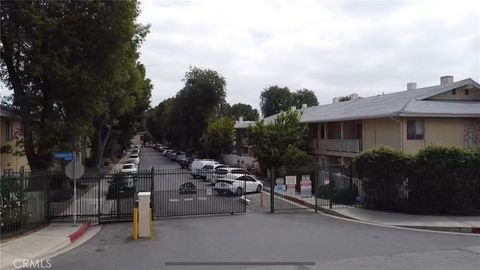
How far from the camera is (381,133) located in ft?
108

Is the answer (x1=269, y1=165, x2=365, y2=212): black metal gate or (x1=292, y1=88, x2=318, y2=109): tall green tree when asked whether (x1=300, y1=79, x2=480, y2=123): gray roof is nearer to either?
(x1=269, y1=165, x2=365, y2=212): black metal gate

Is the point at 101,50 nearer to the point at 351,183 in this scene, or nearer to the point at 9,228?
the point at 9,228

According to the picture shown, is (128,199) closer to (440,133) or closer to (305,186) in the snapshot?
(305,186)

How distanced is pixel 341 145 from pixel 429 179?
A: 56.2 feet

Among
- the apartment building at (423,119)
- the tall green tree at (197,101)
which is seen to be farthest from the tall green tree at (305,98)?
the apartment building at (423,119)

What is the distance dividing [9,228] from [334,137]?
98.9 ft

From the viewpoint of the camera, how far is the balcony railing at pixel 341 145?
117ft

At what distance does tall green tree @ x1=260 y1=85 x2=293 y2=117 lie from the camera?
109312mm

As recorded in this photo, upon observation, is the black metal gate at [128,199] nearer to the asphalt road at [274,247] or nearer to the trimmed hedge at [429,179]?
the asphalt road at [274,247]

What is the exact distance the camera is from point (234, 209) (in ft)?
75.8

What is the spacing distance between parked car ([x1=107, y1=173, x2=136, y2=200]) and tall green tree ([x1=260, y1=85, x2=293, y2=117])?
89056 mm

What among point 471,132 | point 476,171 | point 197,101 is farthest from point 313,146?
point 197,101

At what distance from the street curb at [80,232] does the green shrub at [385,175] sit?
1170 cm

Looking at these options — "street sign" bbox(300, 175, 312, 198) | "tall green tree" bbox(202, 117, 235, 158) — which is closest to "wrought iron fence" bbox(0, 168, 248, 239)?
"street sign" bbox(300, 175, 312, 198)
